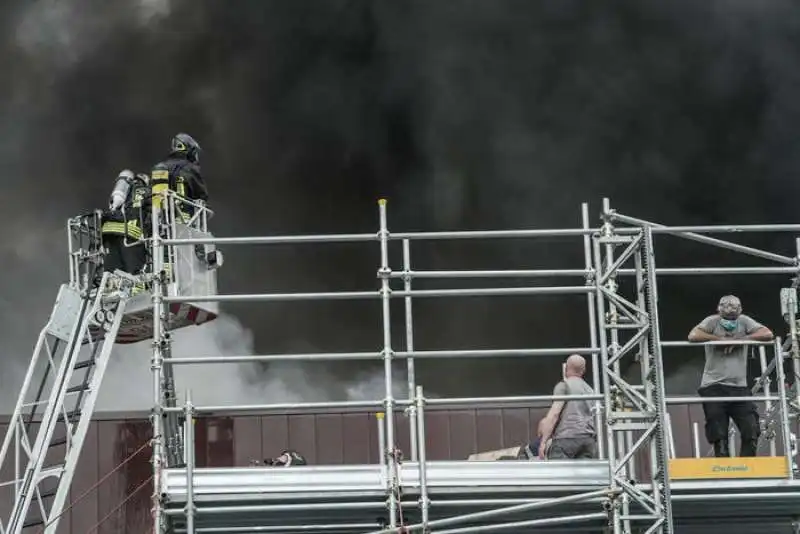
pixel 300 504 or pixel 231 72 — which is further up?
pixel 231 72

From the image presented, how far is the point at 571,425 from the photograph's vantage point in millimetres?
9688

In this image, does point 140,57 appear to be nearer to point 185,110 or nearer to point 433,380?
point 185,110

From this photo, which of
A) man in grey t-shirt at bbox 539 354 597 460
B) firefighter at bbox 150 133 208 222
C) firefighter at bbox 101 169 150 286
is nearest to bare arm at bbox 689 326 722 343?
man in grey t-shirt at bbox 539 354 597 460

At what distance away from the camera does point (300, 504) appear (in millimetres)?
9258

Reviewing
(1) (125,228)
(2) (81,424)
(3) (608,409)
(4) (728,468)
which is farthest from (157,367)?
(4) (728,468)

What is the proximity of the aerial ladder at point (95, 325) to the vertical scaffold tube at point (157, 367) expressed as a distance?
0.05 metres

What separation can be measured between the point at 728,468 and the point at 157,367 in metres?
4.77

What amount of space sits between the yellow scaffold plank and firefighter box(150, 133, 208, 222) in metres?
5.10

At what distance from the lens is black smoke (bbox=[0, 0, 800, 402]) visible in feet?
52.5

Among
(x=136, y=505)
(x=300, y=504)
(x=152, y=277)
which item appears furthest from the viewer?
(x=136, y=505)

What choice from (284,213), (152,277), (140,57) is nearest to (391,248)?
(284,213)

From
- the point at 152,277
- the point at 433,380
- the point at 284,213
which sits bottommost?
the point at 433,380

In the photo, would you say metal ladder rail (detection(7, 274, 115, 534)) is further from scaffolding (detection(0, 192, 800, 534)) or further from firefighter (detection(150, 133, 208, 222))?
firefighter (detection(150, 133, 208, 222))

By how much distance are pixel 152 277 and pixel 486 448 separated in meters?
6.14
